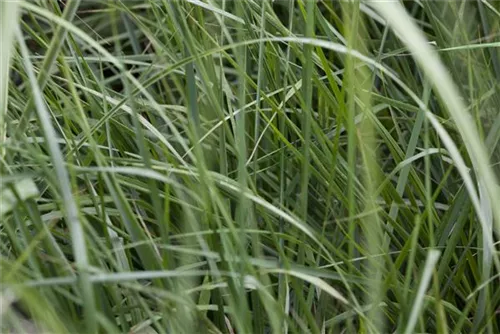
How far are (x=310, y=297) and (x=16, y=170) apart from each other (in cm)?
37

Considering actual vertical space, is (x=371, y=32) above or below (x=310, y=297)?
above

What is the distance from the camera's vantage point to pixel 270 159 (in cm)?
116

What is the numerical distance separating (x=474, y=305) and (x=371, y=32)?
59 centimetres

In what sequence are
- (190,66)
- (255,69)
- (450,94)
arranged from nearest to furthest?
(450,94) → (190,66) → (255,69)

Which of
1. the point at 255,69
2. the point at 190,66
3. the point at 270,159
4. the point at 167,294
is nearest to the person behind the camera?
the point at 167,294

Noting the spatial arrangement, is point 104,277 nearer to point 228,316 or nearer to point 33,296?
point 33,296

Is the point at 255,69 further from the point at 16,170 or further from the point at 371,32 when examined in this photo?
the point at 16,170

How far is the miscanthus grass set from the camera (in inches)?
29.8

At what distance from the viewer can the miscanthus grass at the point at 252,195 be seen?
0.76 meters

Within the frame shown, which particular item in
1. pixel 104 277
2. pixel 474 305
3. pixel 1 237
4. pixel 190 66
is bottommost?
pixel 474 305

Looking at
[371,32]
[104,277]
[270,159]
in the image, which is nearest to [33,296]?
[104,277]

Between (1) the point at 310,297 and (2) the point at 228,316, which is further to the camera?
(2) the point at 228,316

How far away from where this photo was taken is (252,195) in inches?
34.4

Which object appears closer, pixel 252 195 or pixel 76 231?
pixel 76 231
